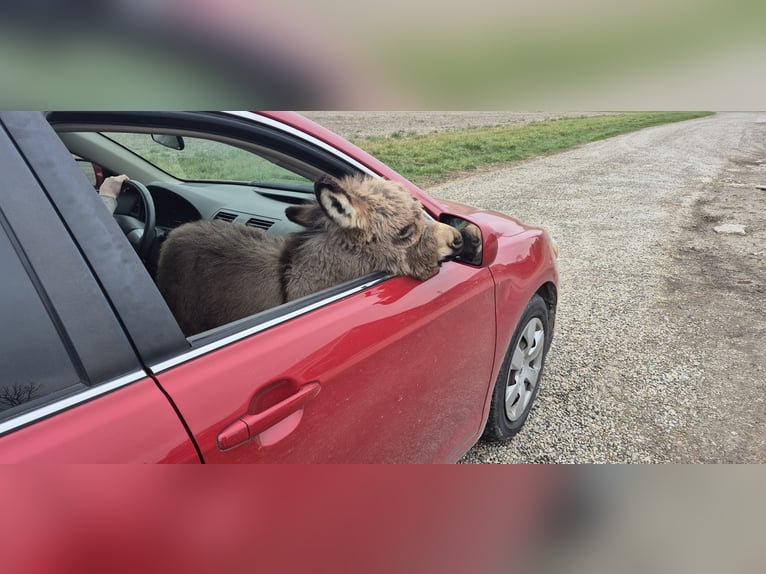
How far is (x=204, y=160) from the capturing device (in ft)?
10.6

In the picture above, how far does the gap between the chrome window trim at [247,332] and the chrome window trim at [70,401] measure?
0.06m

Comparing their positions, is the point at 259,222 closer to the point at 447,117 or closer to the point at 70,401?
the point at 70,401

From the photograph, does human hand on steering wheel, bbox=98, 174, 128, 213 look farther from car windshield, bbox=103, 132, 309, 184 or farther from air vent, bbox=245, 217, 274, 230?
air vent, bbox=245, 217, 274, 230

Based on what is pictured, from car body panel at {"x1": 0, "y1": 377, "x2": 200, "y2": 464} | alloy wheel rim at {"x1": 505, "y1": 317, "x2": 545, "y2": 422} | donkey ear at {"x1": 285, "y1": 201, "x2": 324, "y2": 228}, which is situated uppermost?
donkey ear at {"x1": 285, "y1": 201, "x2": 324, "y2": 228}

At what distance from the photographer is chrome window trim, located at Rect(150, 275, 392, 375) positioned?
142 centimetres

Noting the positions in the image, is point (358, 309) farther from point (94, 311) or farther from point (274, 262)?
point (94, 311)

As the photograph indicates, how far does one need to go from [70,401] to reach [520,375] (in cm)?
263

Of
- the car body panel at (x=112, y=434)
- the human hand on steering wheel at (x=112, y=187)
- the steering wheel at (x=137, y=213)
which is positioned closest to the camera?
the car body panel at (x=112, y=434)

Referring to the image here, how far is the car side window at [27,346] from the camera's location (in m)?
1.22

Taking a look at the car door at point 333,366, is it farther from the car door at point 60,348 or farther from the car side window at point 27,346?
the car side window at point 27,346

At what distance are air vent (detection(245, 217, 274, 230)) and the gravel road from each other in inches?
45.9

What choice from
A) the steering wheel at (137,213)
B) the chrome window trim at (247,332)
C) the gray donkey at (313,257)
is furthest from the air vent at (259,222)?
the chrome window trim at (247,332)

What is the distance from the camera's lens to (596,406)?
12.3 ft

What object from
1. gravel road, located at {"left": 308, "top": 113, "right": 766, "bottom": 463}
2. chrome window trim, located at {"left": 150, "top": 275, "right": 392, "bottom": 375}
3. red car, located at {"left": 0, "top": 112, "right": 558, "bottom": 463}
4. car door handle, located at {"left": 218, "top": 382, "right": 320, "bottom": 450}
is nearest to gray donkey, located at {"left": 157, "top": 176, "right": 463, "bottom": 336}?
red car, located at {"left": 0, "top": 112, "right": 558, "bottom": 463}
